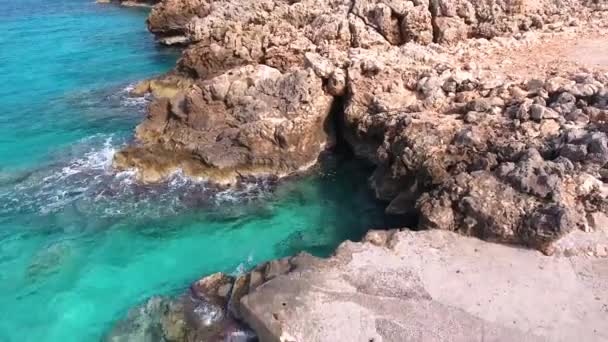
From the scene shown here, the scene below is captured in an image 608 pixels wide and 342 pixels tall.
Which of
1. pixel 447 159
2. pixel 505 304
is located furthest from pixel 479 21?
pixel 505 304

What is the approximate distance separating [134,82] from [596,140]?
27991mm

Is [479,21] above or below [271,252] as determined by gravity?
above

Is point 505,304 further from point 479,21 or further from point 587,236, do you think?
point 479,21

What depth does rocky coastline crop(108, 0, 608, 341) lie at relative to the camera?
13.2 meters

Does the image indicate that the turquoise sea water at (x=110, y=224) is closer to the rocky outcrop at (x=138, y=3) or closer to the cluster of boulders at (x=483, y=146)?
the cluster of boulders at (x=483, y=146)

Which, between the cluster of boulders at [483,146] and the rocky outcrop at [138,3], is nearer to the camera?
the cluster of boulders at [483,146]

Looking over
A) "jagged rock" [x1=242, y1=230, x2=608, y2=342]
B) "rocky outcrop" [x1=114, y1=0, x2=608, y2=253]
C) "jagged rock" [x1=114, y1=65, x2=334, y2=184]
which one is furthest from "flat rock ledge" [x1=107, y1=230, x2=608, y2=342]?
"jagged rock" [x1=114, y1=65, x2=334, y2=184]

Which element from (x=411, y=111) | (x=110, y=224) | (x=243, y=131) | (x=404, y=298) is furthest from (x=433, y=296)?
(x=110, y=224)

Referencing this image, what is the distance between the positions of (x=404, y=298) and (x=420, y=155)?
6.34m

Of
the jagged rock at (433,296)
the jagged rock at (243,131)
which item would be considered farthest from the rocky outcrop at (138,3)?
the jagged rock at (433,296)

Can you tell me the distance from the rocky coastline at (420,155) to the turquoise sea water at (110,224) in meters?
1.21

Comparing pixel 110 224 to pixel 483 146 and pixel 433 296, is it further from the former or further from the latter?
pixel 483 146

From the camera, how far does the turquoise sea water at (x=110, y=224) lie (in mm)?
17266

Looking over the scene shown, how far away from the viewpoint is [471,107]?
19.7m
